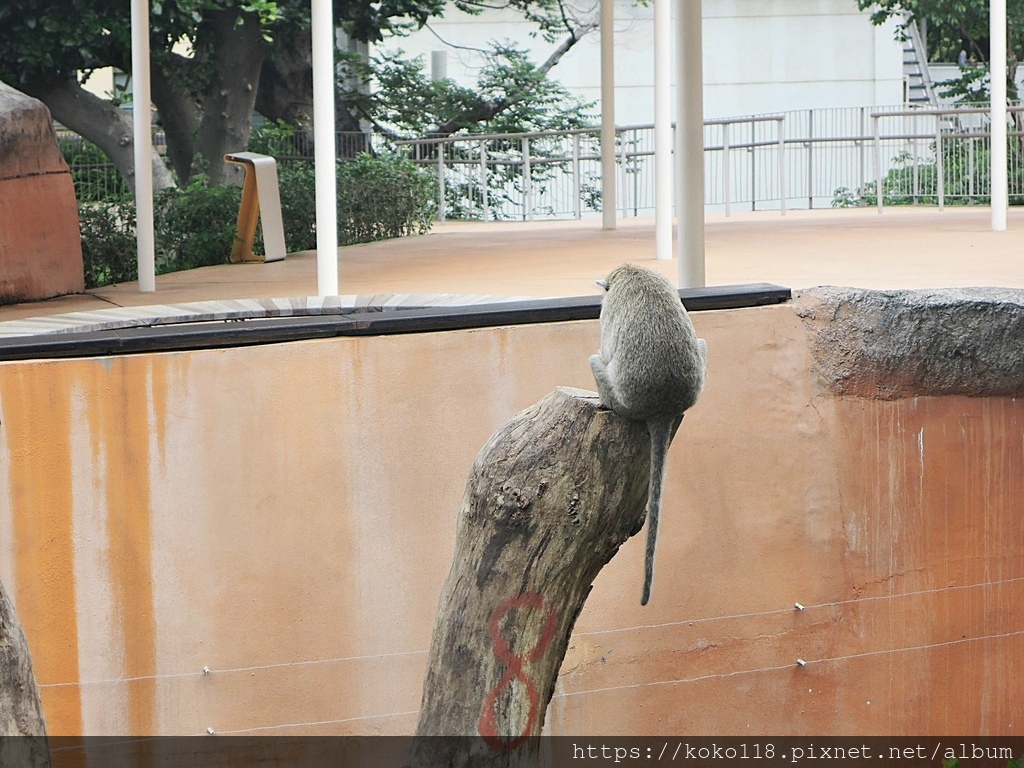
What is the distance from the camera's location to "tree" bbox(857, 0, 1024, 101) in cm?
1904

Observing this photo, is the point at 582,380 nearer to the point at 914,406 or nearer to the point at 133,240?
the point at 914,406

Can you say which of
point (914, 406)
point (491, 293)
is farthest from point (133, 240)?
point (914, 406)

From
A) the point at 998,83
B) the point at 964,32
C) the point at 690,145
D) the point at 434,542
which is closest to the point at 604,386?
the point at 434,542

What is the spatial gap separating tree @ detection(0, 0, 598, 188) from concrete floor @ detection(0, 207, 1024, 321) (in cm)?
356

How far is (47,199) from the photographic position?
809 centimetres

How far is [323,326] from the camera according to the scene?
5.38 m

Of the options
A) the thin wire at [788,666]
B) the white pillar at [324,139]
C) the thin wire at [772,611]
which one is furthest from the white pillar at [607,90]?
the thin wire at [788,666]

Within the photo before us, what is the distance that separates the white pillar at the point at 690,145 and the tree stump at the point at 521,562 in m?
3.05

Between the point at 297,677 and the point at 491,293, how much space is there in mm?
2527

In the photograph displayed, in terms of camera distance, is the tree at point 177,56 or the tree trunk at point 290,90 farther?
the tree trunk at point 290,90

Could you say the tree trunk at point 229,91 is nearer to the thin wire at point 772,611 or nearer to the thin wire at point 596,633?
the thin wire at point 596,633

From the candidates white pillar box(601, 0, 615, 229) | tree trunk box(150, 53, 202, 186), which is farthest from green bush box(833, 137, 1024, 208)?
tree trunk box(150, 53, 202, 186)

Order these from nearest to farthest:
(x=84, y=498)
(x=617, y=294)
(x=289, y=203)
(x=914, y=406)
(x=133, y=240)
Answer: (x=617, y=294) → (x=84, y=498) → (x=914, y=406) → (x=133, y=240) → (x=289, y=203)

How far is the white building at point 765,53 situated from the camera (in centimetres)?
2144
